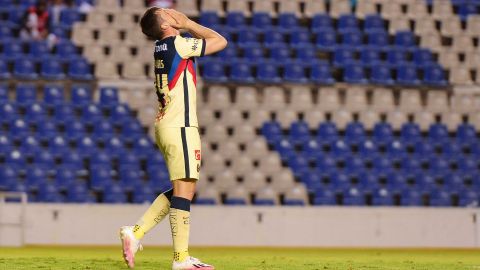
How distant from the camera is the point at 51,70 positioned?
66.2ft

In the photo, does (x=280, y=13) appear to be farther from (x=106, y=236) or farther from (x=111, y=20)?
(x=106, y=236)

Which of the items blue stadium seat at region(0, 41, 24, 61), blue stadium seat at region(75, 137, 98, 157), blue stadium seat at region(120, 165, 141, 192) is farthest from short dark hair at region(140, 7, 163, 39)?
blue stadium seat at region(0, 41, 24, 61)

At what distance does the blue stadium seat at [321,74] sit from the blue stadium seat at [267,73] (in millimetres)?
820

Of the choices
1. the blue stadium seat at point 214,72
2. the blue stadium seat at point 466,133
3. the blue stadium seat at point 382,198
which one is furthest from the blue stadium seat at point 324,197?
the blue stadium seat at point 466,133

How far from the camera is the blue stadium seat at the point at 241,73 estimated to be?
2030 centimetres

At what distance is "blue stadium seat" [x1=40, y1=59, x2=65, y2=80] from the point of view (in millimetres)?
20109

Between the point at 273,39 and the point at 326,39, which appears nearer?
the point at 273,39

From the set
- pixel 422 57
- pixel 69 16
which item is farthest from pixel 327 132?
pixel 69 16

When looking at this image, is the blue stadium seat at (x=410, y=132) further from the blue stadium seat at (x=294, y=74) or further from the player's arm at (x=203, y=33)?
the player's arm at (x=203, y=33)

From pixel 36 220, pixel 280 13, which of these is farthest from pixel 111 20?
pixel 36 220

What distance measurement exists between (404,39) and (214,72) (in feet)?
16.3

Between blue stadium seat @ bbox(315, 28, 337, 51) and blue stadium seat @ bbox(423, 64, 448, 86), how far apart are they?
7.49 feet

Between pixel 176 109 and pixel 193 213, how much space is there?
9617mm

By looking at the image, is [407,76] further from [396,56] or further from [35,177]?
[35,177]
